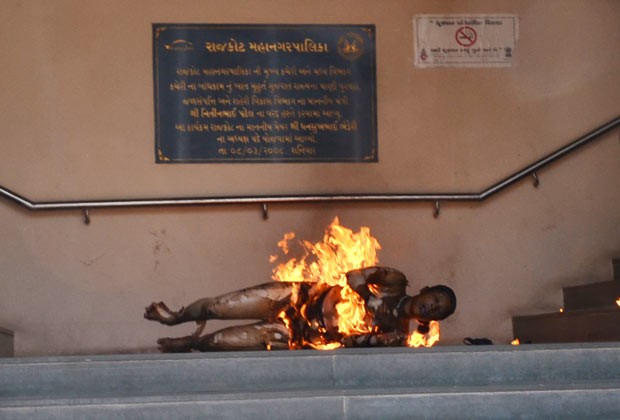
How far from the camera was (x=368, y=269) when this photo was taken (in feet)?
18.8

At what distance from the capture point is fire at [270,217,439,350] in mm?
5703

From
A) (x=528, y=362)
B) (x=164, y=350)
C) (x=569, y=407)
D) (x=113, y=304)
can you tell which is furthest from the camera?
(x=113, y=304)

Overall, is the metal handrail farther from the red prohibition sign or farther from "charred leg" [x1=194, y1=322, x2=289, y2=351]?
"charred leg" [x1=194, y1=322, x2=289, y2=351]

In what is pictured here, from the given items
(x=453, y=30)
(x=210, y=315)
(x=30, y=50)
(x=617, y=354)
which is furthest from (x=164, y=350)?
(x=453, y=30)

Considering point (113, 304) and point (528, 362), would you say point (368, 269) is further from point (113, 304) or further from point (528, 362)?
point (113, 304)

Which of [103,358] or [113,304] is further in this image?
[113,304]

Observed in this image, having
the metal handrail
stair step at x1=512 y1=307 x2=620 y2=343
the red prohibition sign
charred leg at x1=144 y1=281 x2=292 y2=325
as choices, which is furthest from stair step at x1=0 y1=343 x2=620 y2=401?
the red prohibition sign

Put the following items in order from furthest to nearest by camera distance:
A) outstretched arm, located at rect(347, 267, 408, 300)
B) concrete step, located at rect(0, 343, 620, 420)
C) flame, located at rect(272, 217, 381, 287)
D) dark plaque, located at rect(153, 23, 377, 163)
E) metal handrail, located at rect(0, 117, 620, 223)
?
dark plaque, located at rect(153, 23, 377, 163) < metal handrail, located at rect(0, 117, 620, 223) < flame, located at rect(272, 217, 381, 287) < outstretched arm, located at rect(347, 267, 408, 300) < concrete step, located at rect(0, 343, 620, 420)

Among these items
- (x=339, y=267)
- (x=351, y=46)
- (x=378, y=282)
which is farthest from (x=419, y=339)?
(x=351, y=46)

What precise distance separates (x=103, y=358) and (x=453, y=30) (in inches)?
153

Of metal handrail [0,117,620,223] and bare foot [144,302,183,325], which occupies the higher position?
metal handrail [0,117,620,223]

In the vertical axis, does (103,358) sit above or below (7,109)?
below

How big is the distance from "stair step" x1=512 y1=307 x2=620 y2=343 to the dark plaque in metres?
1.40

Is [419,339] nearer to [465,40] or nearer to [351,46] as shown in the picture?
[351,46]
